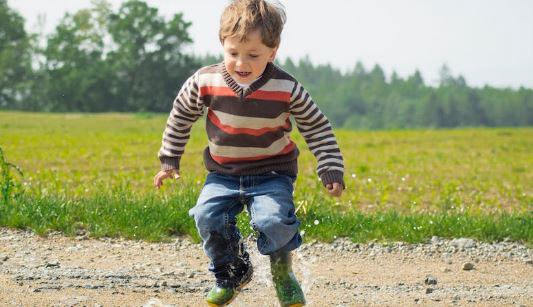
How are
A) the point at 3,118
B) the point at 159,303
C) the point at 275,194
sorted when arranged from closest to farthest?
1. the point at 275,194
2. the point at 159,303
3. the point at 3,118

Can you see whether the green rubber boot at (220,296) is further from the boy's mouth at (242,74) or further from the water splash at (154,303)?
the boy's mouth at (242,74)

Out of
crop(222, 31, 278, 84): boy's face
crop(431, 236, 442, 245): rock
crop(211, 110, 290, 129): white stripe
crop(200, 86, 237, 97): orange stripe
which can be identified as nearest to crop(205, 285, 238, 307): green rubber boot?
crop(211, 110, 290, 129): white stripe

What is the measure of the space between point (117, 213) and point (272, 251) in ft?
9.92

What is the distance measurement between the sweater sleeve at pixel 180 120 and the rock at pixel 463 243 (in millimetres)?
3051

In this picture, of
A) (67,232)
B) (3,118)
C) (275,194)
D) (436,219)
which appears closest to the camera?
(275,194)

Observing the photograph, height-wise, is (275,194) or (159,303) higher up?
(275,194)

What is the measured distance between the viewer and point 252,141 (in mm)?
4848

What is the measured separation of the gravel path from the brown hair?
1.68m

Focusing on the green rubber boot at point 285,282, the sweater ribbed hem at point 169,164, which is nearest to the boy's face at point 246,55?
the sweater ribbed hem at point 169,164

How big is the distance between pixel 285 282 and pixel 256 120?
893 millimetres

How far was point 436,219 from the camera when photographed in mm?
7906

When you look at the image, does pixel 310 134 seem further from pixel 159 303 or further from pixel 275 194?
pixel 159 303

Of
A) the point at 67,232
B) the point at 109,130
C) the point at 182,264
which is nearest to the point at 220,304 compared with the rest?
the point at 182,264

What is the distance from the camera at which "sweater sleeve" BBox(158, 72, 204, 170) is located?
4961 millimetres
